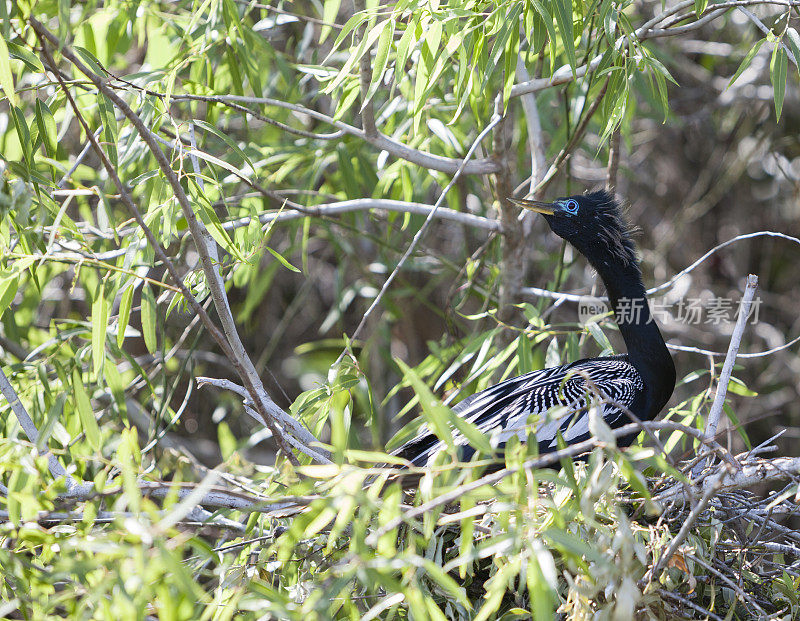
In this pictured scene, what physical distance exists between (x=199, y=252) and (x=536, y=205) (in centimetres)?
145

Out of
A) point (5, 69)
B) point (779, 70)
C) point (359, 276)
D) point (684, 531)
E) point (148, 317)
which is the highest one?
point (5, 69)

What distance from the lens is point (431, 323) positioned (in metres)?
5.26

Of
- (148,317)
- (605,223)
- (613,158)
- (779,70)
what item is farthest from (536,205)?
(148,317)

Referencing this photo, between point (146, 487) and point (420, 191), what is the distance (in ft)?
7.35

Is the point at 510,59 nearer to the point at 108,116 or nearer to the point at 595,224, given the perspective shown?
the point at 595,224

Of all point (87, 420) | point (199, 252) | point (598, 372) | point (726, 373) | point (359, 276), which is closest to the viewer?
point (87, 420)

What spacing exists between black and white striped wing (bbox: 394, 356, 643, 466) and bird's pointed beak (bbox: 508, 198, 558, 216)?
57 cm

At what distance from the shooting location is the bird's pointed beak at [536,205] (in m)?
2.83

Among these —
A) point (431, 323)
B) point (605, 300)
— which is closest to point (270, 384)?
point (431, 323)

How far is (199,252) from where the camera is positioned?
181 cm

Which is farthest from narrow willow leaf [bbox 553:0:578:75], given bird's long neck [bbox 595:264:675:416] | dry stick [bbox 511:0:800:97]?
bird's long neck [bbox 595:264:675:416]

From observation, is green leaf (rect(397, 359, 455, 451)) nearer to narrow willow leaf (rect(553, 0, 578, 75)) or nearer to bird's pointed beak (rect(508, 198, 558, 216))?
narrow willow leaf (rect(553, 0, 578, 75))

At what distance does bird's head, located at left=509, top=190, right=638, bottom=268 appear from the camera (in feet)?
9.56

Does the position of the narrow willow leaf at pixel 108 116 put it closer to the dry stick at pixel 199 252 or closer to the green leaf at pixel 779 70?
the dry stick at pixel 199 252
